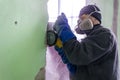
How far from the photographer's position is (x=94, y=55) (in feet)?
4.10

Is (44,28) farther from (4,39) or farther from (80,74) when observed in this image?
(80,74)

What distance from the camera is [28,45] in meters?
0.95

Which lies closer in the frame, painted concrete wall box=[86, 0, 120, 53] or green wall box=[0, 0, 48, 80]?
green wall box=[0, 0, 48, 80]

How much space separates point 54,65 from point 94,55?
306 mm

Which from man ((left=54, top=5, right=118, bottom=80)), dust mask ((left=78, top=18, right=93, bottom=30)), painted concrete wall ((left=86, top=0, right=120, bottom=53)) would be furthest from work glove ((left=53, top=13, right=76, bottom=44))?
painted concrete wall ((left=86, top=0, right=120, bottom=53))

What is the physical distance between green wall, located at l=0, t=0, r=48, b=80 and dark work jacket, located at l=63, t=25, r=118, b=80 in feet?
0.82

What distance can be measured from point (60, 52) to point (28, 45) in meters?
0.42

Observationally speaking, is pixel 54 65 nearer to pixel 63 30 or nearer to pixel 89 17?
pixel 63 30

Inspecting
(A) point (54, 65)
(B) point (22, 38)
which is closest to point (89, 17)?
(A) point (54, 65)

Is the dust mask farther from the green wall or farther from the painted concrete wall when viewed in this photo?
the painted concrete wall

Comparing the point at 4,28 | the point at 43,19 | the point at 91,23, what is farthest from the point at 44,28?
the point at 91,23

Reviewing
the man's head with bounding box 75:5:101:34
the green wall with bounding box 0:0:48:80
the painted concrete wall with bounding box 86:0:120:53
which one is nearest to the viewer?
the green wall with bounding box 0:0:48:80

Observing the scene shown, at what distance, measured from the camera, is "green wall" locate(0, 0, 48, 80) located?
81cm

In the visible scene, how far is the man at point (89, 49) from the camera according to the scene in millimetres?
1244
